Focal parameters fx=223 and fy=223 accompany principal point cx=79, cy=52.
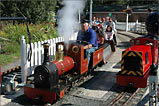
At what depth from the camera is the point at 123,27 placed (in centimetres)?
2314

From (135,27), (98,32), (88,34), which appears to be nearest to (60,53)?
(88,34)

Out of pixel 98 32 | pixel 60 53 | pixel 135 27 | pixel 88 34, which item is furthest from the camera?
pixel 135 27

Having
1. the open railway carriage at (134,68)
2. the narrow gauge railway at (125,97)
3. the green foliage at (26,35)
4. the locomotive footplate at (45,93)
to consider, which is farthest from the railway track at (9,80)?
the green foliage at (26,35)

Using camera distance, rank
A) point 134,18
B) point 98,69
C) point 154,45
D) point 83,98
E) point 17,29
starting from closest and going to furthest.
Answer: point 83,98 → point 154,45 → point 98,69 → point 17,29 → point 134,18

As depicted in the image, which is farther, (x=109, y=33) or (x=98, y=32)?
(x=109, y=33)

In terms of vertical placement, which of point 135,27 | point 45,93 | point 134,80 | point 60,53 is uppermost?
point 135,27

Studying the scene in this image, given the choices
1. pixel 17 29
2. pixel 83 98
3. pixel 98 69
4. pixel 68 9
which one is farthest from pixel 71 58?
pixel 17 29

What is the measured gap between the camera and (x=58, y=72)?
563cm

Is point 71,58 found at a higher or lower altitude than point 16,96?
→ higher

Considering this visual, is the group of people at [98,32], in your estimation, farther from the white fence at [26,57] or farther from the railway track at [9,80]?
the railway track at [9,80]

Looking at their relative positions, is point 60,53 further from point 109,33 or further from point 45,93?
point 109,33

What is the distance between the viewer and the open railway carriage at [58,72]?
5281 mm

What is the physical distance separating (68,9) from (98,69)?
2930 mm

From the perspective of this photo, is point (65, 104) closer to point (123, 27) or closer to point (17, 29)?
point (17, 29)
